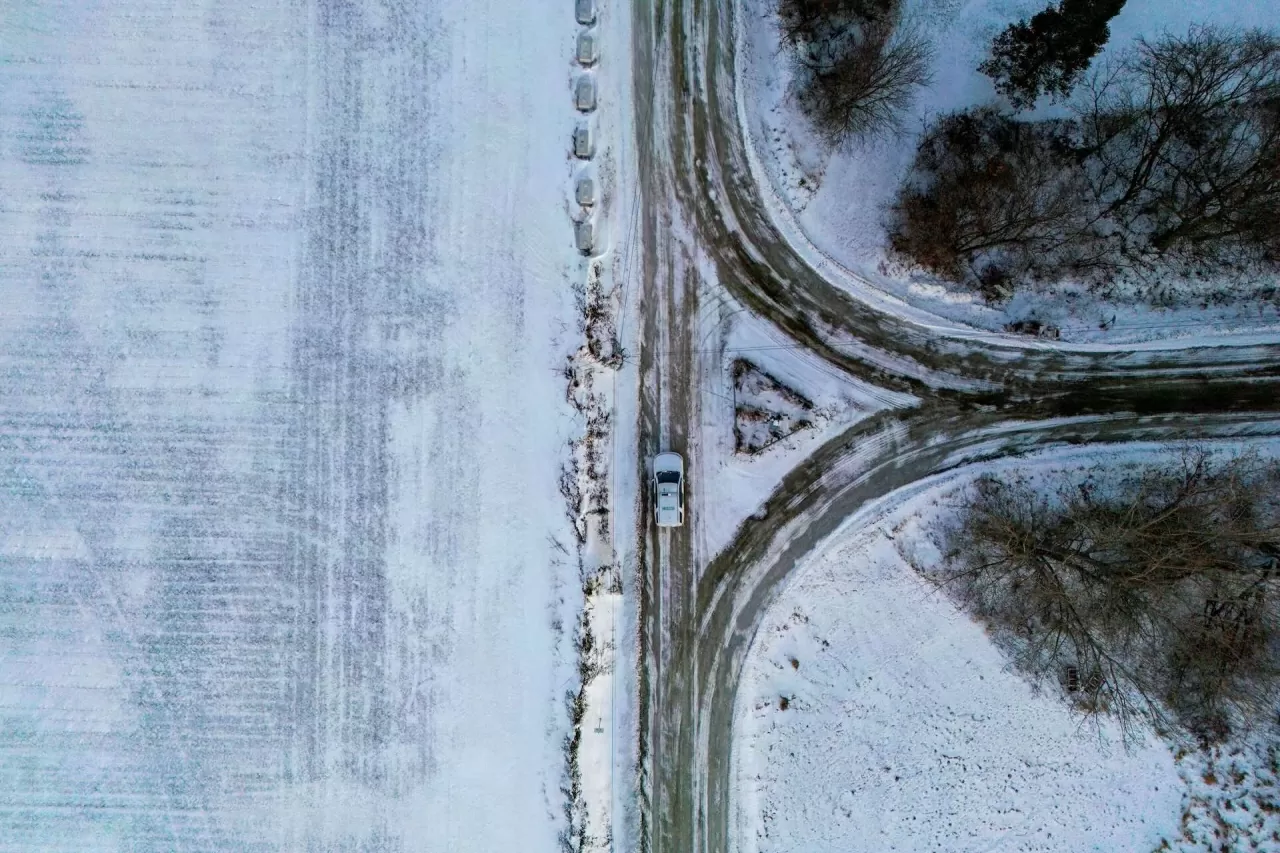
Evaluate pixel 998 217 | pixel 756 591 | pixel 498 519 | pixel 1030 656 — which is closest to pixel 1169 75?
pixel 998 217

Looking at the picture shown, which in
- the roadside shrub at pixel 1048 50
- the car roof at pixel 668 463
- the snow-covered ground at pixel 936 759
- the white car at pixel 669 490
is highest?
the roadside shrub at pixel 1048 50

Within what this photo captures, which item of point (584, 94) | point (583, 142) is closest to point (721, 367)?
point (583, 142)

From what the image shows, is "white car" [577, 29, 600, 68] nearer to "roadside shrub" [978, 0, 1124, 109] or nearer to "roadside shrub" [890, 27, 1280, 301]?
"roadside shrub" [890, 27, 1280, 301]

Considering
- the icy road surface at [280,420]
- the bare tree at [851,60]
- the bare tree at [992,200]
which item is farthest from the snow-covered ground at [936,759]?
the bare tree at [851,60]

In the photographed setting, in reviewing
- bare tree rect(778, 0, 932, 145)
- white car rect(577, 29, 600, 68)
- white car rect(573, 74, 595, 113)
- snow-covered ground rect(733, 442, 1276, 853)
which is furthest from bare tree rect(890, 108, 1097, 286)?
white car rect(577, 29, 600, 68)

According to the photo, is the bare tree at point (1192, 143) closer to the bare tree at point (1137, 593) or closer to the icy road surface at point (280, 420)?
the bare tree at point (1137, 593)

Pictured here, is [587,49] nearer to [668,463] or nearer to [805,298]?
[805,298]

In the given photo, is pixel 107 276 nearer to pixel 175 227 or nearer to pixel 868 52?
pixel 175 227
